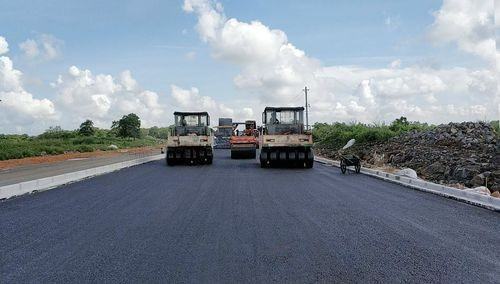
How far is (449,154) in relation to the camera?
834 inches

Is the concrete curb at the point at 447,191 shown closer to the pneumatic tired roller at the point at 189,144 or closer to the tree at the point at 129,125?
the pneumatic tired roller at the point at 189,144

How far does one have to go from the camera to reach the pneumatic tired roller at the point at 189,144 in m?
27.6

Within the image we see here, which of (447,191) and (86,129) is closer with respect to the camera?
(447,191)

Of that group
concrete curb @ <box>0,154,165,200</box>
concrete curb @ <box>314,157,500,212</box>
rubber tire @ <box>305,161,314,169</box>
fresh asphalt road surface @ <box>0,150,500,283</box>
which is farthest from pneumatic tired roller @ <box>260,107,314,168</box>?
fresh asphalt road surface @ <box>0,150,500,283</box>

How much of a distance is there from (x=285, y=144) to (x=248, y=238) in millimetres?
16277

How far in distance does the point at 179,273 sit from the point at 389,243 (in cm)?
331

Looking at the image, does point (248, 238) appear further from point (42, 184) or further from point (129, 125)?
point (129, 125)

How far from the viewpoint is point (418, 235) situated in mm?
7703

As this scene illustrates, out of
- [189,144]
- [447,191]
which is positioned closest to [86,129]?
[189,144]

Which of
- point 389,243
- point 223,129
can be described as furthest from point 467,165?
point 223,129

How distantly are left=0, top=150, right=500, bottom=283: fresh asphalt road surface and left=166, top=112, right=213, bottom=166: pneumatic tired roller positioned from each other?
47.1 ft

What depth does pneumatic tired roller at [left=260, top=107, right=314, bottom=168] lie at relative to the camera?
2350 cm

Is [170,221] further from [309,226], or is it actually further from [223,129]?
[223,129]

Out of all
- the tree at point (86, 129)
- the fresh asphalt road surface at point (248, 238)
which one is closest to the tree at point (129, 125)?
the tree at point (86, 129)
